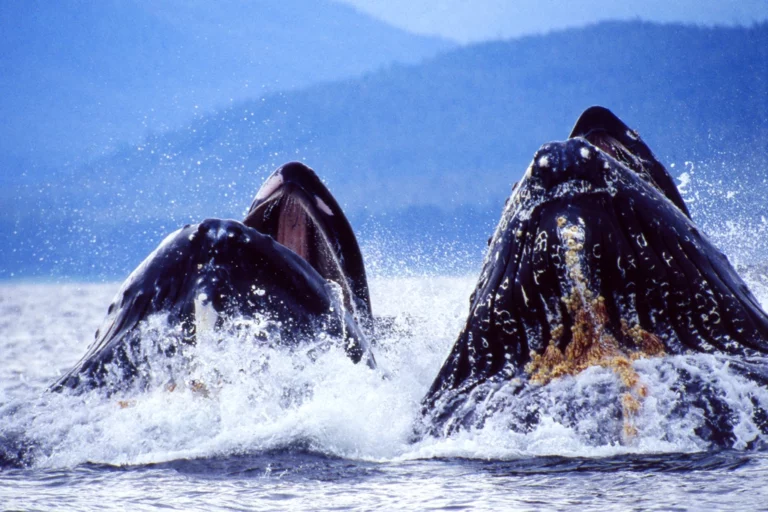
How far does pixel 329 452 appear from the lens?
5.57 m

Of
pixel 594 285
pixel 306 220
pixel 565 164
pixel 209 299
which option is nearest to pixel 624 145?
pixel 565 164

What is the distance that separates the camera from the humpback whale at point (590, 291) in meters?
5.54

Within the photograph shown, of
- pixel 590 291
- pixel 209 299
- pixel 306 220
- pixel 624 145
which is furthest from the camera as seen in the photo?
pixel 306 220

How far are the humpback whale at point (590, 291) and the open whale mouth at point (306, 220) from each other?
6.53 feet

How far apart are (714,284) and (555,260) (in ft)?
2.65

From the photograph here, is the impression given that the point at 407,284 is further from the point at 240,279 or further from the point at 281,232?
the point at 240,279

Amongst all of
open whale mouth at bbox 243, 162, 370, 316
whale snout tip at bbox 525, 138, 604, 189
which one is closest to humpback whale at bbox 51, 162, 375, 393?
open whale mouth at bbox 243, 162, 370, 316

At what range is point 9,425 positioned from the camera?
6.20 metres

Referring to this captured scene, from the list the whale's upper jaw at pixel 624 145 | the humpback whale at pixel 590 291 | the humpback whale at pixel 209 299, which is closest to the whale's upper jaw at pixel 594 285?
the humpback whale at pixel 590 291

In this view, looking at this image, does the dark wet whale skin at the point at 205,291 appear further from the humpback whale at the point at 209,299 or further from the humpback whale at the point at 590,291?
the humpback whale at the point at 590,291

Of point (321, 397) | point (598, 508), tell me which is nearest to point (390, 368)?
point (321, 397)

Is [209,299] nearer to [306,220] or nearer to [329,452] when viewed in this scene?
[329,452]

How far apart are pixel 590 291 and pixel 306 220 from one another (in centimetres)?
268

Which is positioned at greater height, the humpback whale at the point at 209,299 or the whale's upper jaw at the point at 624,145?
the whale's upper jaw at the point at 624,145
